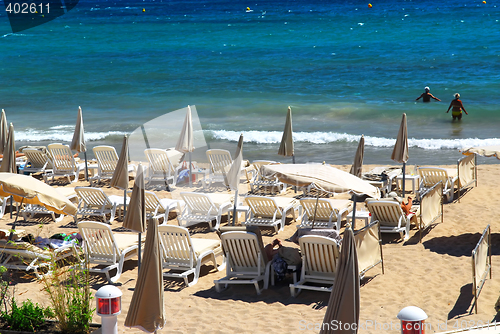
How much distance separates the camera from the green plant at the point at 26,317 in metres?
6.08

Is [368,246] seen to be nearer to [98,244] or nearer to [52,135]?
[98,244]

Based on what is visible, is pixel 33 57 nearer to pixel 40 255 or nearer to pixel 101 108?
pixel 101 108

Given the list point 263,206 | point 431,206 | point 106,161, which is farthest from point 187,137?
point 431,206

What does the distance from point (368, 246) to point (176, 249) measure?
109 inches

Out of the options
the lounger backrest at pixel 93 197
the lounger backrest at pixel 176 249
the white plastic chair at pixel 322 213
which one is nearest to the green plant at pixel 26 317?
the lounger backrest at pixel 176 249

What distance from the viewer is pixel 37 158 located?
47.3 feet

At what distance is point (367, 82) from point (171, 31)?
108 ft

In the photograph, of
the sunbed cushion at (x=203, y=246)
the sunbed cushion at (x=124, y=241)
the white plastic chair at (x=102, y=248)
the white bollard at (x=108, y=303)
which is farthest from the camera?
the sunbed cushion at (x=124, y=241)

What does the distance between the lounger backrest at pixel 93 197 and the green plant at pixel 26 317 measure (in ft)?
16.1

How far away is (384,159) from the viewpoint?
1855 cm

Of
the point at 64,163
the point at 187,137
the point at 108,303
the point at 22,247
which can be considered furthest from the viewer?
the point at 64,163

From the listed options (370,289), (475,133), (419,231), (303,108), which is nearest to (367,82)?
(303,108)

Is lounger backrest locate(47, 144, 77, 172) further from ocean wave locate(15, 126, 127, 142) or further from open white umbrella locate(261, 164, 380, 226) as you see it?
ocean wave locate(15, 126, 127, 142)

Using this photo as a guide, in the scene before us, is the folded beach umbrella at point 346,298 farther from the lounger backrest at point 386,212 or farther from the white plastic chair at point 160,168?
the white plastic chair at point 160,168
